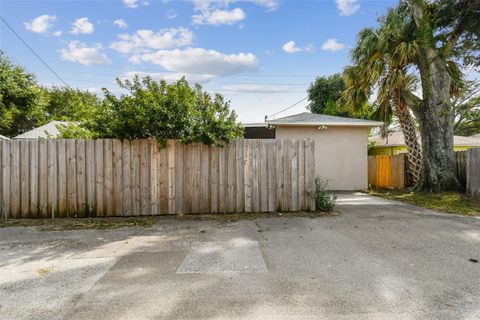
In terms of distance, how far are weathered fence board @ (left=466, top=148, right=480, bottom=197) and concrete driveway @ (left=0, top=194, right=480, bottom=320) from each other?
15.1 ft

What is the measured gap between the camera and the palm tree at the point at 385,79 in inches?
415

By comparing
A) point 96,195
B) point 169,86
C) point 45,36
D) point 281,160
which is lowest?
point 96,195

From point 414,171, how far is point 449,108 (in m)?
2.78

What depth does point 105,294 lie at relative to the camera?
2701 millimetres

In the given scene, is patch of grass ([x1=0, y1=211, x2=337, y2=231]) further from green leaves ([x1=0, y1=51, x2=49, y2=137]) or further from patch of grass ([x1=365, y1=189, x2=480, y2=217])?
green leaves ([x1=0, y1=51, x2=49, y2=137])

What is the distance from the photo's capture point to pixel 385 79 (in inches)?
430

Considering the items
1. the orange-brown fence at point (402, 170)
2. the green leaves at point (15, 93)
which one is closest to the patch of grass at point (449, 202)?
the orange-brown fence at point (402, 170)

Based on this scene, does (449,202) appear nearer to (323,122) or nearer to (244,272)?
(323,122)

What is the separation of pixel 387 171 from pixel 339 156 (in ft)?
13.0

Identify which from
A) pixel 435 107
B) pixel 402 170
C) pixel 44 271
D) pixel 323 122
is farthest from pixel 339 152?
pixel 44 271

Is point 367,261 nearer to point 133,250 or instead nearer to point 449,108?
point 133,250

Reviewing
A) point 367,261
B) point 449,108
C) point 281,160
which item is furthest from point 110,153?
point 449,108

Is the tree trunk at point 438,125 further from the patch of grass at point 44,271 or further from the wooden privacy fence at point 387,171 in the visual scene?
the patch of grass at point 44,271

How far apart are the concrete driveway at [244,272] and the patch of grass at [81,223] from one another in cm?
28
